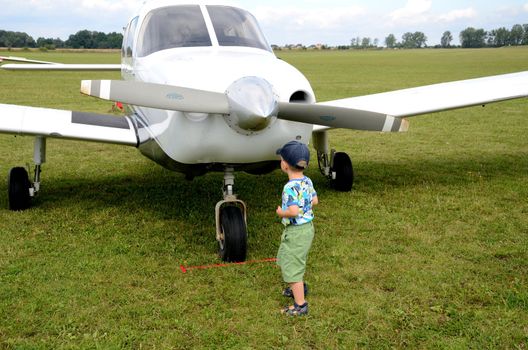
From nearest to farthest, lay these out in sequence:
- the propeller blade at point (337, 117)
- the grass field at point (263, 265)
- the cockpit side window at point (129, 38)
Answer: the grass field at point (263, 265) < the propeller blade at point (337, 117) < the cockpit side window at point (129, 38)

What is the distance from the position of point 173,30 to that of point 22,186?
2645mm

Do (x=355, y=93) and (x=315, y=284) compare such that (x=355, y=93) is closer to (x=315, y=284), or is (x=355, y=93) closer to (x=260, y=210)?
(x=260, y=210)

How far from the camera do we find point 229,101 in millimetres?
4141

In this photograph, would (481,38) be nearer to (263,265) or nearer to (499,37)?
(499,37)

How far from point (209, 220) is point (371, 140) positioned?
6488 millimetres

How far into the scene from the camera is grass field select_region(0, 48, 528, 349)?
12.0 feet

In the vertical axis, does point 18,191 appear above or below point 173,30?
below

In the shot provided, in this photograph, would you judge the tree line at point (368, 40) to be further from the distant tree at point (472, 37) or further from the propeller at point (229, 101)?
the propeller at point (229, 101)

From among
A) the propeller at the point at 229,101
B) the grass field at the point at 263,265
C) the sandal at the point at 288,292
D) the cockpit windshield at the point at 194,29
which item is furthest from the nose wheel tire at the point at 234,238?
the cockpit windshield at the point at 194,29

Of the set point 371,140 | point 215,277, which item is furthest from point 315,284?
point 371,140

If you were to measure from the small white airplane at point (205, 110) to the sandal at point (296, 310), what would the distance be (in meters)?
1.00

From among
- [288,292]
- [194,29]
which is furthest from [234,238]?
[194,29]

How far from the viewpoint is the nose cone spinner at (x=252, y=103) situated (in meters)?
3.99

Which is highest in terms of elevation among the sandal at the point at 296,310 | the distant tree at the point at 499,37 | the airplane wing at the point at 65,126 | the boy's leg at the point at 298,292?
the distant tree at the point at 499,37
